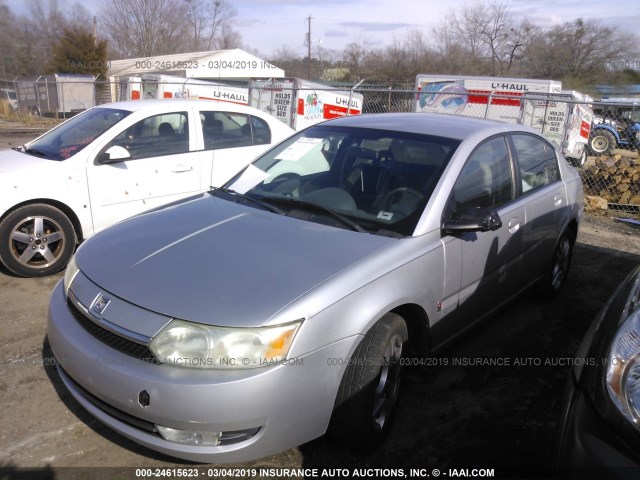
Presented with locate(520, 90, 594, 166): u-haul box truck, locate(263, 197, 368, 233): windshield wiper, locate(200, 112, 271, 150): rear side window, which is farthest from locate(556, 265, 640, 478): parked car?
locate(520, 90, 594, 166): u-haul box truck

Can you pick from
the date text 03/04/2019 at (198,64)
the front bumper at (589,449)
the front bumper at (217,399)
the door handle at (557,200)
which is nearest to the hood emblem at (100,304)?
the front bumper at (217,399)

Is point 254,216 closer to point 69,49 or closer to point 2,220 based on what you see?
point 2,220

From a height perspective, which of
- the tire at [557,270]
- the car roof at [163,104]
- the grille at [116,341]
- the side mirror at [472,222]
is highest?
the car roof at [163,104]

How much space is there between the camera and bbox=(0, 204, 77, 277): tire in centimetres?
464

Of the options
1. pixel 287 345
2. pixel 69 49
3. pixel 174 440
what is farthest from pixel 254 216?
pixel 69 49

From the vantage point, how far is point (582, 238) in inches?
285

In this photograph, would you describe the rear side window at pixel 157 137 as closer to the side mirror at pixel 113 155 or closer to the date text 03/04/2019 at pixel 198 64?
the side mirror at pixel 113 155

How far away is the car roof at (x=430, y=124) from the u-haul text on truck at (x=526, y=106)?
370 inches

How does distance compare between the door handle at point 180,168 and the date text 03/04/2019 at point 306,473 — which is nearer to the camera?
the date text 03/04/2019 at point 306,473

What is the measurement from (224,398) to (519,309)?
10.8 feet

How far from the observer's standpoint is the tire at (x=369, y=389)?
98.0 inches

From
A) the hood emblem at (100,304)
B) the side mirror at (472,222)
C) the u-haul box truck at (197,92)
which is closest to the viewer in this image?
the hood emblem at (100,304)

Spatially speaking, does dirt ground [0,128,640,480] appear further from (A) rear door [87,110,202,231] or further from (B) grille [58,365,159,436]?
(A) rear door [87,110,202,231]

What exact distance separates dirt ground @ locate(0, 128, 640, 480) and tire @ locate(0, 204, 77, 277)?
0.29 m
